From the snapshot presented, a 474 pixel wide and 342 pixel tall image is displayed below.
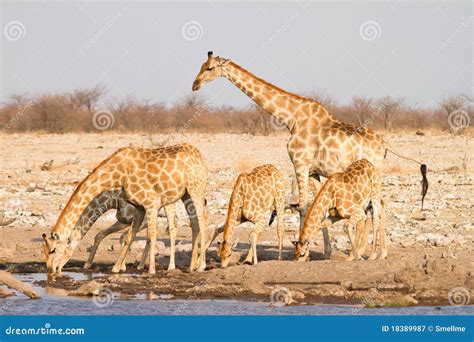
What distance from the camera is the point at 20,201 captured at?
20.1 meters

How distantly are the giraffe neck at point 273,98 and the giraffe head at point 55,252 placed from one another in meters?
3.44

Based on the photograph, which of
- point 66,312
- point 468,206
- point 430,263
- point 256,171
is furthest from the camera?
point 468,206

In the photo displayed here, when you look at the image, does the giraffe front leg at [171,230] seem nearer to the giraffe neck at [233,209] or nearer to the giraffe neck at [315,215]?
the giraffe neck at [233,209]

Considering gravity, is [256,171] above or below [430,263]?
above

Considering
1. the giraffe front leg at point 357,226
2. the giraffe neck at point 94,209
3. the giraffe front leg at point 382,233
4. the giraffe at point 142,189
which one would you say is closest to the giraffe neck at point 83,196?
the giraffe at point 142,189

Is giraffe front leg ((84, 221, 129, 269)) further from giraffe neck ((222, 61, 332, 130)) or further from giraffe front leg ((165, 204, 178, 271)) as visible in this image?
giraffe neck ((222, 61, 332, 130))

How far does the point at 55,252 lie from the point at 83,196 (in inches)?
30.9

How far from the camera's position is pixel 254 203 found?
13938 millimetres

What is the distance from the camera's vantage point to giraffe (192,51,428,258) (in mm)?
14438

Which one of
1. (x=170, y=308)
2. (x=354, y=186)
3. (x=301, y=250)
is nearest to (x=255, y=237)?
(x=301, y=250)
